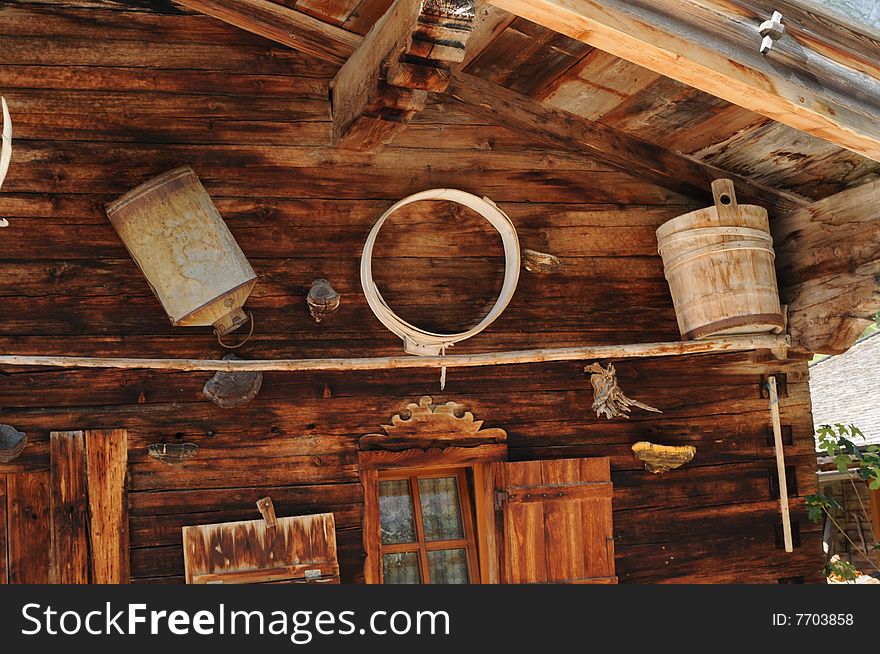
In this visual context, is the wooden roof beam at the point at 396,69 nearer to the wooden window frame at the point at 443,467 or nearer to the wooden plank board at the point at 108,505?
the wooden window frame at the point at 443,467

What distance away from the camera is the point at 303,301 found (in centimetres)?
465

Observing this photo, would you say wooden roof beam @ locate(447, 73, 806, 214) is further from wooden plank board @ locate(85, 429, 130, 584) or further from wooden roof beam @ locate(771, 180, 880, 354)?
wooden plank board @ locate(85, 429, 130, 584)

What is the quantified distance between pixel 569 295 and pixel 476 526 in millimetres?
1293

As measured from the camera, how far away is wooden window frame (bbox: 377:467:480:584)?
16.1 feet

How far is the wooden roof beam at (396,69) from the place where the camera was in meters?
3.61

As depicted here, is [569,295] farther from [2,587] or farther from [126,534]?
[2,587]

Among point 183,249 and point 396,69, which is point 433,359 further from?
point 396,69

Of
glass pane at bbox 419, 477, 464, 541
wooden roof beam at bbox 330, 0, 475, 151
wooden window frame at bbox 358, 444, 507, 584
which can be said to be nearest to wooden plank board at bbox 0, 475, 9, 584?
wooden window frame at bbox 358, 444, 507, 584

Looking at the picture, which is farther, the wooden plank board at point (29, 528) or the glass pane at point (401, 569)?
the glass pane at point (401, 569)

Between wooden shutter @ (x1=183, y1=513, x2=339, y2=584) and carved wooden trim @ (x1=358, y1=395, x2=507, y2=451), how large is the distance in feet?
1.61

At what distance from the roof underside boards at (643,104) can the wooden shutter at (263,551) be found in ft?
7.57

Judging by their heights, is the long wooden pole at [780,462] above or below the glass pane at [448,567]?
above

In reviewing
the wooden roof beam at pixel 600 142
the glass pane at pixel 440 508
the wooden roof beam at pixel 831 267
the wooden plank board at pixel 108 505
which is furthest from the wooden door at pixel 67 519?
the wooden roof beam at pixel 831 267

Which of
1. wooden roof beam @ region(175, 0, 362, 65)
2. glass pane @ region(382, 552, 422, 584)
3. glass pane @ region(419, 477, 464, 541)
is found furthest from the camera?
glass pane @ region(419, 477, 464, 541)
